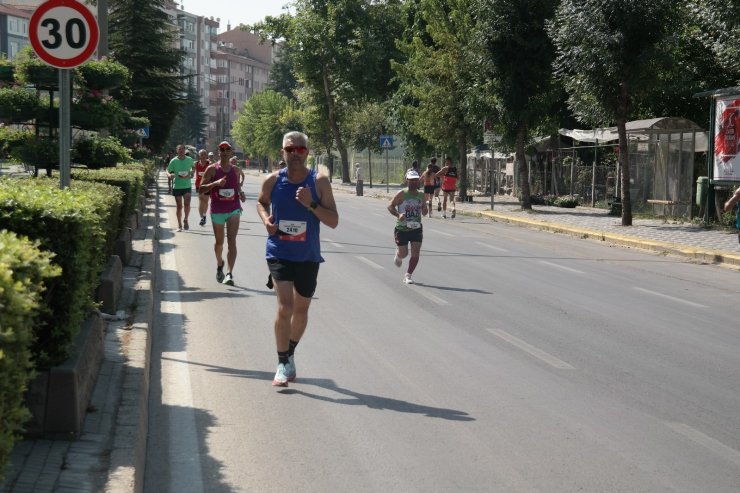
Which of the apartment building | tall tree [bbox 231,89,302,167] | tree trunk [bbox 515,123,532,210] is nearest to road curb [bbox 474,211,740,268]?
tree trunk [bbox 515,123,532,210]

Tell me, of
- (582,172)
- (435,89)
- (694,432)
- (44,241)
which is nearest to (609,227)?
(582,172)

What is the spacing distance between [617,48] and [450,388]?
20.2 meters

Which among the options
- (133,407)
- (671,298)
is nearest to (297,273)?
(133,407)

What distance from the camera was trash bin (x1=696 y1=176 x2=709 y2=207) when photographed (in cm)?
2639

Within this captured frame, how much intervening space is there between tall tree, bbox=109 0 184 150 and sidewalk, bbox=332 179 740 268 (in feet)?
52.1

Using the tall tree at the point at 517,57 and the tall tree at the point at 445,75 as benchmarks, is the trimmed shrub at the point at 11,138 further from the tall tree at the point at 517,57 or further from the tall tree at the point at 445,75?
the tall tree at the point at 445,75

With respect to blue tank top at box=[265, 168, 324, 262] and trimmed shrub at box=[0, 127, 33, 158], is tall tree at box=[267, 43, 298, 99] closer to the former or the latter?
trimmed shrub at box=[0, 127, 33, 158]

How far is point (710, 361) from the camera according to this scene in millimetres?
9156

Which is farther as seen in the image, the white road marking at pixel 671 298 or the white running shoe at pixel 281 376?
the white road marking at pixel 671 298

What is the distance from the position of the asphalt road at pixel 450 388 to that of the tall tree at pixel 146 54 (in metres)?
32.0

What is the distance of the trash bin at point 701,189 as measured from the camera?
26391mm

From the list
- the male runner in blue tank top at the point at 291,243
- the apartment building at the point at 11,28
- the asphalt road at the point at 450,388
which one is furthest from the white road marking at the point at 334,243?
the apartment building at the point at 11,28

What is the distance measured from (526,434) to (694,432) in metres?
1.09

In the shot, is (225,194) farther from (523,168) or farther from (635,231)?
(523,168)
